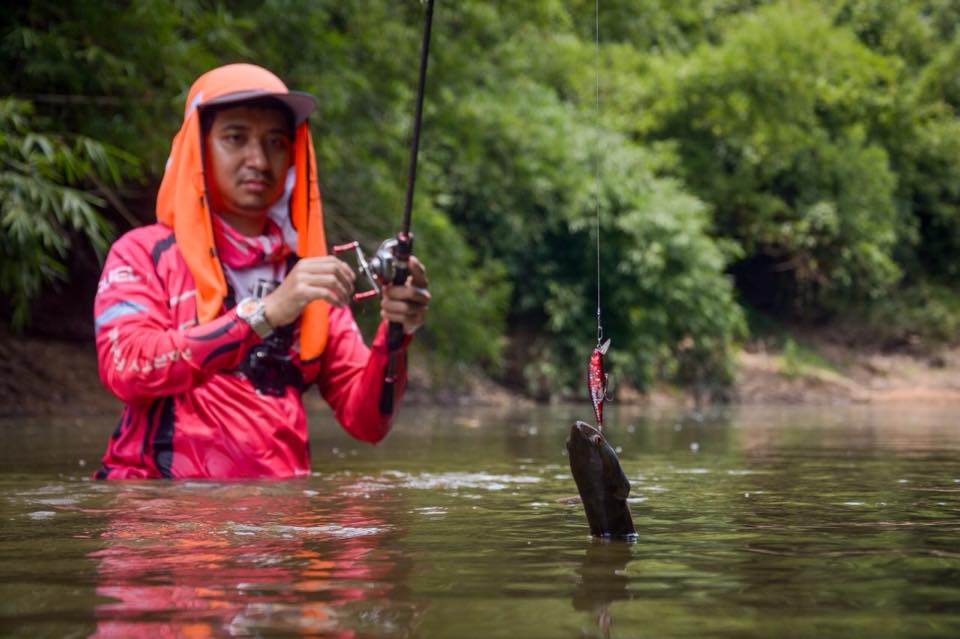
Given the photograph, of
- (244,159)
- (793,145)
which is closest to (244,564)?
(244,159)

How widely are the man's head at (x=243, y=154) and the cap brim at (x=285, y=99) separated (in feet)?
0.14

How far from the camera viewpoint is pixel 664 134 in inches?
1200

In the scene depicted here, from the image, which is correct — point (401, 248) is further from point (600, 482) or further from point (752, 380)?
point (752, 380)

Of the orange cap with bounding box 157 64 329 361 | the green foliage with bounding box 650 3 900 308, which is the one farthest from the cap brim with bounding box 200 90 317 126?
the green foliage with bounding box 650 3 900 308

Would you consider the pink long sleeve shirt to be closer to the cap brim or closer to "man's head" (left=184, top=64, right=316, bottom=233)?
"man's head" (left=184, top=64, right=316, bottom=233)

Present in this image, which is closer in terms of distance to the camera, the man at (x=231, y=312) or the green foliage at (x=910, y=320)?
the man at (x=231, y=312)

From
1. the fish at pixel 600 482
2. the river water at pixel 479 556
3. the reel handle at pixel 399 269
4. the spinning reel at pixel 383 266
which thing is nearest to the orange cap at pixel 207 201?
the reel handle at pixel 399 269

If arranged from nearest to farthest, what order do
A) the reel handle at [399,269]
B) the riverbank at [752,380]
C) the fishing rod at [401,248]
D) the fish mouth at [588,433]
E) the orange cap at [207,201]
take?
the fish mouth at [588,433] < the fishing rod at [401,248] < the reel handle at [399,269] < the orange cap at [207,201] < the riverbank at [752,380]

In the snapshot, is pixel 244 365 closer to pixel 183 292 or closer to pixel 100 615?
pixel 183 292

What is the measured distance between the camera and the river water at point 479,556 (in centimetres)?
255

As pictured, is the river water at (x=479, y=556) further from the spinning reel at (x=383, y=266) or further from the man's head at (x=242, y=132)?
the man's head at (x=242, y=132)

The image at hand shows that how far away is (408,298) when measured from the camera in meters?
5.09

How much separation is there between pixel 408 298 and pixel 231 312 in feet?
2.05

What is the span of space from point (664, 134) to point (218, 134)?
1013 inches
